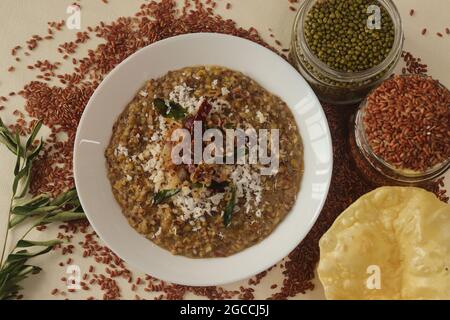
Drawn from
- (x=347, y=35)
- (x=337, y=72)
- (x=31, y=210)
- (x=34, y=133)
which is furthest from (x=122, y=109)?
(x=347, y=35)

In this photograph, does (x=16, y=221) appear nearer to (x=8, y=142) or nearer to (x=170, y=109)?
(x=8, y=142)

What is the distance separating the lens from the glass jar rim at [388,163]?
11.3 ft

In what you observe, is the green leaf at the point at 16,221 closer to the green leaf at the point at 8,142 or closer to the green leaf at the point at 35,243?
the green leaf at the point at 35,243

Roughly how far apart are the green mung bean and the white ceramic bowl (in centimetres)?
22

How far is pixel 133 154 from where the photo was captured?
357 cm

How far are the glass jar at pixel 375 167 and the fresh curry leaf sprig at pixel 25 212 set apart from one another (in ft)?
5.48

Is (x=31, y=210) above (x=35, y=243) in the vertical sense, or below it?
above

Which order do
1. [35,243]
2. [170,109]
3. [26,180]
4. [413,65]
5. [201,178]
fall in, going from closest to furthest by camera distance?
1. [201,178]
2. [170,109]
3. [35,243]
4. [26,180]
5. [413,65]

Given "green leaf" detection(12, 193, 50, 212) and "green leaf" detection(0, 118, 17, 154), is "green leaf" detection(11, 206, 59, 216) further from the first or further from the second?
"green leaf" detection(0, 118, 17, 154)

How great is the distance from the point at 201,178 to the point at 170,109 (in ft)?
1.46

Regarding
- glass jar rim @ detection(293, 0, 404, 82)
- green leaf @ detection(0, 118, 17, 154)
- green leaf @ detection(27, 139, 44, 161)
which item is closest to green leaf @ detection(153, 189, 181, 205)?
green leaf @ detection(27, 139, 44, 161)

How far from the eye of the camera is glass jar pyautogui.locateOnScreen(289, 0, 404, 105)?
351 cm

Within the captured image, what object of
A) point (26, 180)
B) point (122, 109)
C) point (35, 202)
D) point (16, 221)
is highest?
point (122, 109)

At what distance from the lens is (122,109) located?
3.67m
